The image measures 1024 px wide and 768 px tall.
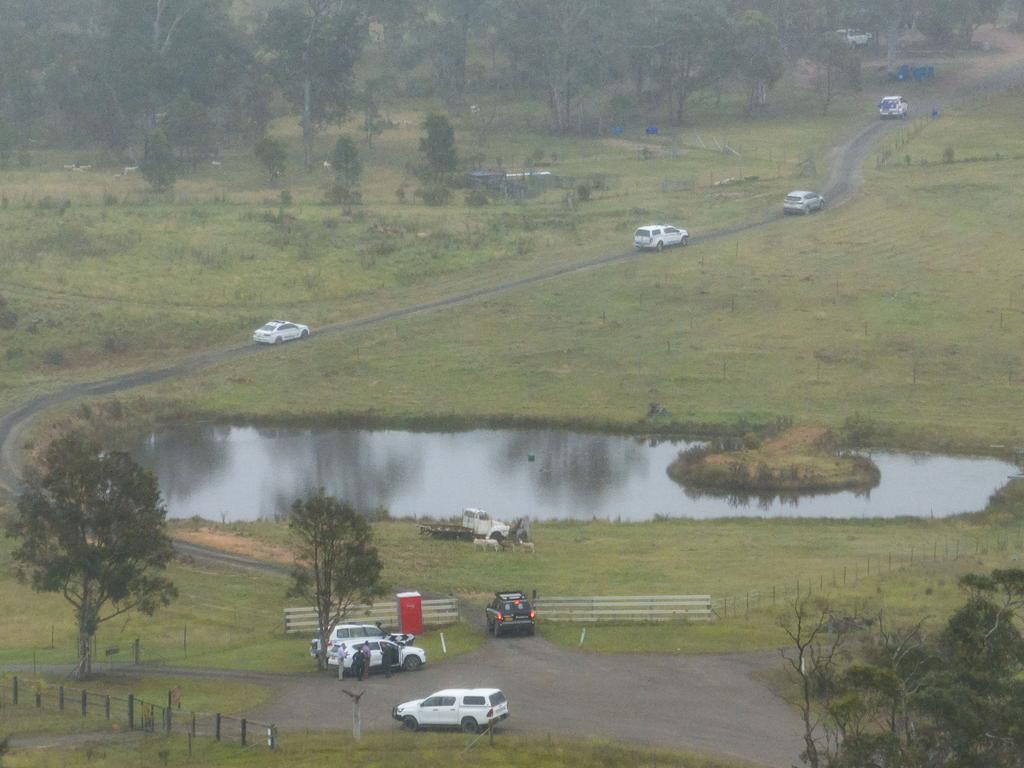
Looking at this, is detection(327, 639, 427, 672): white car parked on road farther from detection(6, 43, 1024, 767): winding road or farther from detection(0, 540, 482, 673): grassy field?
detection(0, 540, 482, 673): grassy field

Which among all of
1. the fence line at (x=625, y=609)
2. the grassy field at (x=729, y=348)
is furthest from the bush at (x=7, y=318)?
the fence line at (x=625, y=609)

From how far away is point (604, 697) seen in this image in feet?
132

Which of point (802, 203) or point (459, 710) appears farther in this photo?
point (802, 203)

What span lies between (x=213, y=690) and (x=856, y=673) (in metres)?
18.5

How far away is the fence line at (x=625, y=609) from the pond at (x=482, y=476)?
59.2 ft

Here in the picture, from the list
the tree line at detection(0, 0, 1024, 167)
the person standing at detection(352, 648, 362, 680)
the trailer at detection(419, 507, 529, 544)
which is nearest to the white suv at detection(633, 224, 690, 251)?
the tree line at detection(0, 0, 1024, 167)

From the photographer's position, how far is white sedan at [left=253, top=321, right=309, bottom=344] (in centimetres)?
9344

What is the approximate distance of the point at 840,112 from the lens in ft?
508

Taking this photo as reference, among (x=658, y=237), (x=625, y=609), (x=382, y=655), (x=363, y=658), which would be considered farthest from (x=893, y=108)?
(x=363, y=658)

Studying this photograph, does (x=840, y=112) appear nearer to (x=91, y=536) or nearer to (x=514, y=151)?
(x=514, y=151)

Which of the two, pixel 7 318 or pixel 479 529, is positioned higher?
pixel 7 318

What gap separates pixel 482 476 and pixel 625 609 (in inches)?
1002

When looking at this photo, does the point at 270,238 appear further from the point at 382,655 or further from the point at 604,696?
the point at 604,696

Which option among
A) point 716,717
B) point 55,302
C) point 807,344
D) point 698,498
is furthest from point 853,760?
point 55,302
